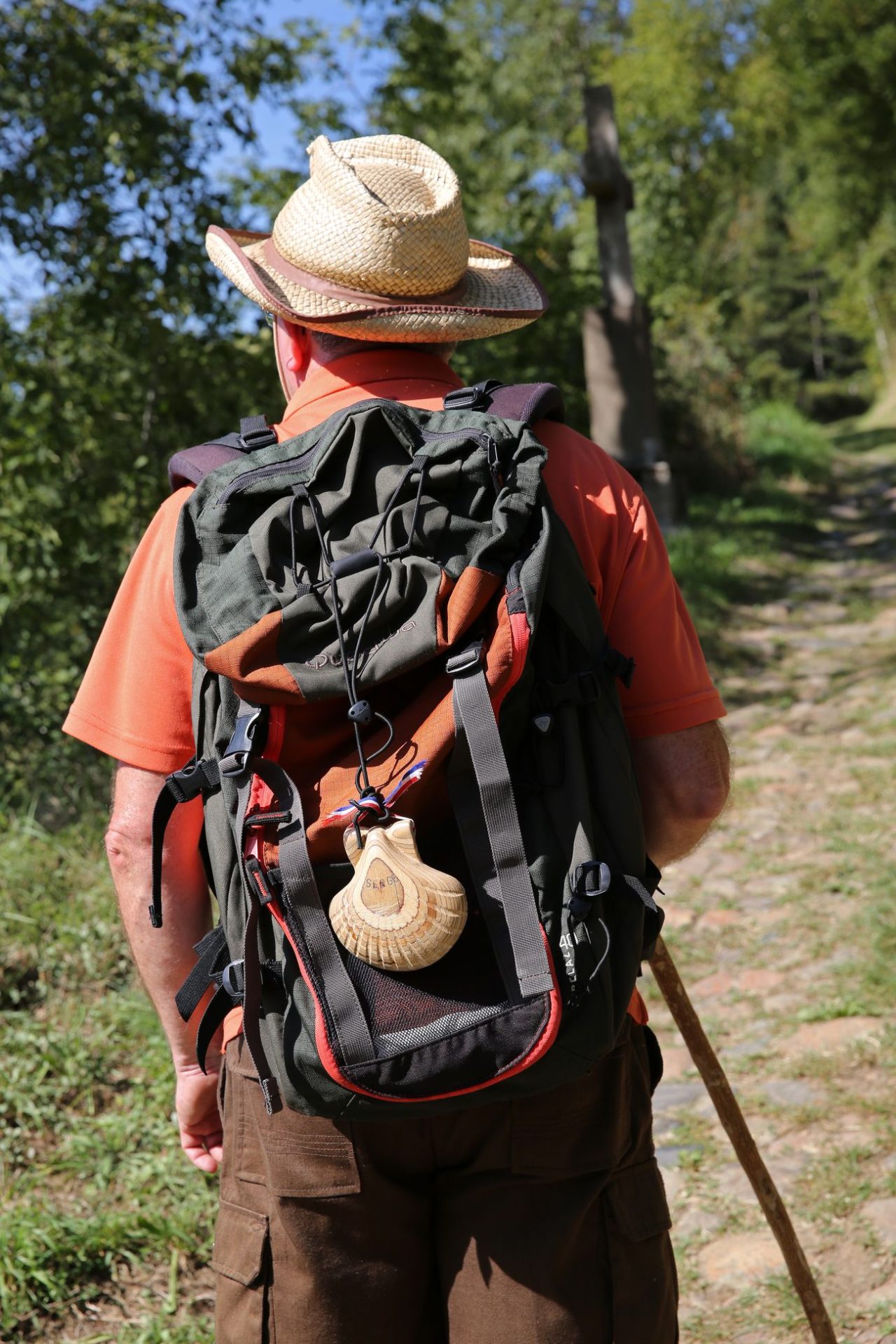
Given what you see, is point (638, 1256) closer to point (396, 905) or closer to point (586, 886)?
point (586, 886)

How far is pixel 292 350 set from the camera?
192 cm

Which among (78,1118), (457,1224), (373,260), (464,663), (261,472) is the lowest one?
(78,1118)

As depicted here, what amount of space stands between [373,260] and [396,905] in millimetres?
979

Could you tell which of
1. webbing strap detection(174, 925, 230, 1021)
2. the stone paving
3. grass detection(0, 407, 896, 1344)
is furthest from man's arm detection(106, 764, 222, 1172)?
the stone paving

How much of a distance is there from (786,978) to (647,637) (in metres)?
3.03

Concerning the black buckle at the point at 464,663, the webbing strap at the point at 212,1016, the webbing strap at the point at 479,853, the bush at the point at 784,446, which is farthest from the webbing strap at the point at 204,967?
the bush at the point at 784,446

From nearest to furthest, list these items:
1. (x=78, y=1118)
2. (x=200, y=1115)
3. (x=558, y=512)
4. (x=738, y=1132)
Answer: (x=558, y=512), (x=200, y=1115), (x=738, y=1132), (x=78, y=1118)

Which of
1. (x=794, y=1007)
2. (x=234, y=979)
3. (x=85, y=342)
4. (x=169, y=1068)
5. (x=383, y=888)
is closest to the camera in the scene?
(x=383, y=888)

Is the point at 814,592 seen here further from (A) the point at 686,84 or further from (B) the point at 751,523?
(A) the point at 686,84

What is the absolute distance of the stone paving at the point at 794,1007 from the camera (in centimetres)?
305

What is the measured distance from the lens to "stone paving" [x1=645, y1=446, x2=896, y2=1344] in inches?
120

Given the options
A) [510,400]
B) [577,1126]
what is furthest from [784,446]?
[577,1126]

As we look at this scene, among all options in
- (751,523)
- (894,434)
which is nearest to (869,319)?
(894,434)

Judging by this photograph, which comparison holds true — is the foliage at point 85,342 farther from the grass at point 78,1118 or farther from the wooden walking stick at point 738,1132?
the wooden walking stick at point 738,1132
